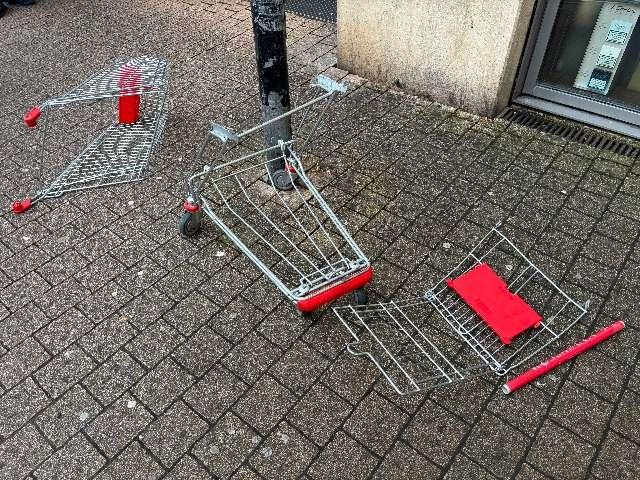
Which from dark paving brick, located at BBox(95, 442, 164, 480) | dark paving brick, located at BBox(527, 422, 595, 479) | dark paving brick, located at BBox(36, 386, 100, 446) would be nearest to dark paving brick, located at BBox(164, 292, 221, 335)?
dark paving brick, located at BBox(36, 386, 100, 446)

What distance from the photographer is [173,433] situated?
318 cm

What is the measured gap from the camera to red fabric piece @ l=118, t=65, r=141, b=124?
5243 mm

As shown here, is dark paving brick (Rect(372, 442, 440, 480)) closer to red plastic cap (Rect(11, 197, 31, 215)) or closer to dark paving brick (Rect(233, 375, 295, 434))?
dark paving brick (Rect(233, 375, 295, 434))

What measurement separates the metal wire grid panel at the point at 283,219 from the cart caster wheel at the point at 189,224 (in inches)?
5.1

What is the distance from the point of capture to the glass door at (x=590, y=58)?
4.97m

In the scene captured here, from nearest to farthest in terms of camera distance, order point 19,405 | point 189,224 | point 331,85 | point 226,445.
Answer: point 226,445, point 19,405, point 331,85, point 189,224

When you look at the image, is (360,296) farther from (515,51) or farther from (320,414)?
(515,51)

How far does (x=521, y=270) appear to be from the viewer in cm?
403

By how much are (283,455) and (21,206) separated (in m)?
3.18

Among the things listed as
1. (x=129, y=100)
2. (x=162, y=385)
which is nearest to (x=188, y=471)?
(x=162, y=385)

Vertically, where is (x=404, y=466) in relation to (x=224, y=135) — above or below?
below

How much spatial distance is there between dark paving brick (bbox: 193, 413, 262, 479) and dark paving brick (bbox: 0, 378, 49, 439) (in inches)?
42.3

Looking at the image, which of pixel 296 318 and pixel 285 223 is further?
pixel 285 223

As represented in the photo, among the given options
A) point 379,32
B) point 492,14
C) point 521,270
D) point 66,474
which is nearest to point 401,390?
point 521,270
